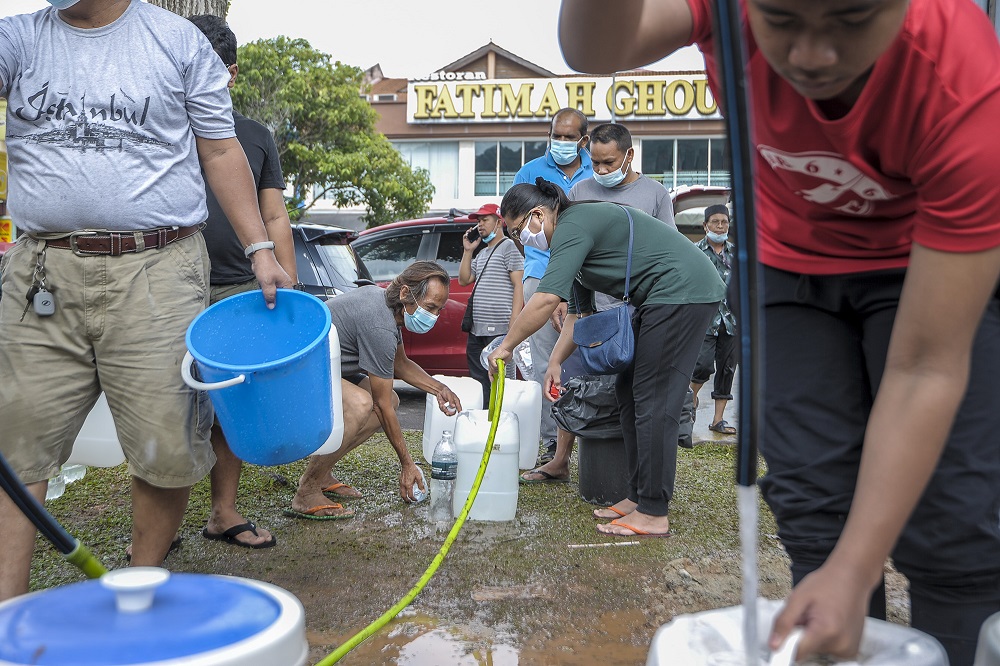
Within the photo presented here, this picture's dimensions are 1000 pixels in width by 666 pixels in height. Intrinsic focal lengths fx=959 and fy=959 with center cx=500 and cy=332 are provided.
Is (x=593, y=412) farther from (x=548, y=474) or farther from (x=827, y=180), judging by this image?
(x=827, y=180)

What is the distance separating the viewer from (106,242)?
2.60 metres

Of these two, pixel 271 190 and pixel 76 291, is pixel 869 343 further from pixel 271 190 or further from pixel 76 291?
pixel 271 190

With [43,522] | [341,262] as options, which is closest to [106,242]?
[43,522]

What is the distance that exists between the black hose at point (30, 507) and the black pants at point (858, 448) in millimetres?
1225

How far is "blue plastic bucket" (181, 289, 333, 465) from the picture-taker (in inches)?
99.0

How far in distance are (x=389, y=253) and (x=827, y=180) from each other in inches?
302

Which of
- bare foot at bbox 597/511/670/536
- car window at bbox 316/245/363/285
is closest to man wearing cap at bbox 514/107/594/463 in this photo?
bare foot at bbox 597/511/670/536

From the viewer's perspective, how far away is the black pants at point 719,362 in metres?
6.95

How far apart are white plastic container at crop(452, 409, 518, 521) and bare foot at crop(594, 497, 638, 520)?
397mm

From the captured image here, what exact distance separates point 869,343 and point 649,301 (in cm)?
239

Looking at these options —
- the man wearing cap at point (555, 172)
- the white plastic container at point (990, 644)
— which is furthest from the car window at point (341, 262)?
the white plastic container at point (990, 644)

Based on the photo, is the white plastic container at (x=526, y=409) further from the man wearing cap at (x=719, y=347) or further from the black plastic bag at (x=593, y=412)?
the man wearing cap at (x=719, y=347)

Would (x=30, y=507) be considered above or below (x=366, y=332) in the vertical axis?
above

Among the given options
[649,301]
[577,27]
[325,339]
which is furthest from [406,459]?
[577,27]
